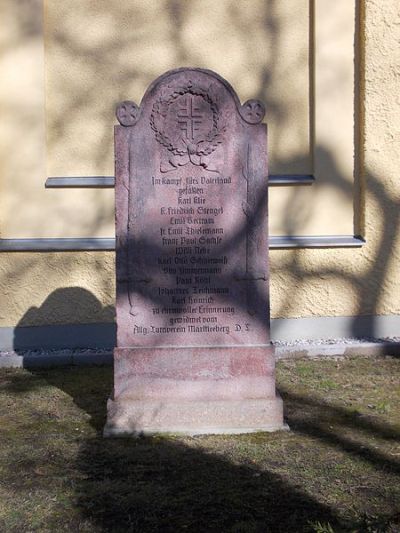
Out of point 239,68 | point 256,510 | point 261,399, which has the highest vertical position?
point 239,68

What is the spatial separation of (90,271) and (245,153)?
3.20 metres

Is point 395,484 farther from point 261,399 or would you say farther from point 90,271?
point 90,271

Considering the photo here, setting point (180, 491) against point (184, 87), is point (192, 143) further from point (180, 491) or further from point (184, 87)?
point (180, 491)

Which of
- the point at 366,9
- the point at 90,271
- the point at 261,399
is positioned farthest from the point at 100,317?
the point at 366,9

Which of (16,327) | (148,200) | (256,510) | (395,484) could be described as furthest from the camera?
(16,327)

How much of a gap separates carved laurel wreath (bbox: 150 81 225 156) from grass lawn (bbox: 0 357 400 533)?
1963 millimetres

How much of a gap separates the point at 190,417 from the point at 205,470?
723 mm

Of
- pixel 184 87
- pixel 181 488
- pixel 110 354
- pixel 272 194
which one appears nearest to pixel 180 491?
pixel 181 488

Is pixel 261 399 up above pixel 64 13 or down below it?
below

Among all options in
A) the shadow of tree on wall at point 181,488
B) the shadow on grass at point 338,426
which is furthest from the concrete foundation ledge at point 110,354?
the shadow on grass at point 338,426

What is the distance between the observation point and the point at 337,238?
26.3ft

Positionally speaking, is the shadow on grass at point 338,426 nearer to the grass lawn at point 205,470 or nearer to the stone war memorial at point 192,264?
the grass lawn at point 205,470

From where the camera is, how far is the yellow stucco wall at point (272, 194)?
7.86 metres

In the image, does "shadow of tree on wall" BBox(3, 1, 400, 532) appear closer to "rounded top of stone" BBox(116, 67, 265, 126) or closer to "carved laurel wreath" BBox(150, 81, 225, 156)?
"carved laurel wreath" BBox(150, 81, 225, 156)
